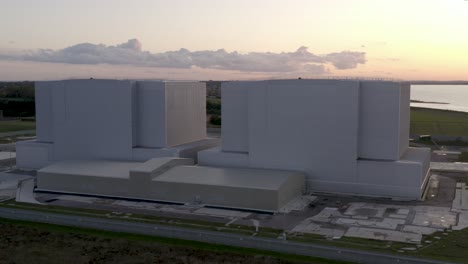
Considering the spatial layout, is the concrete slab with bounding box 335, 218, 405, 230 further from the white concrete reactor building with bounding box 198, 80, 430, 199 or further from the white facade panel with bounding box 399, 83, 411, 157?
the white facade panel with bounding box 399, 83, 411, 157

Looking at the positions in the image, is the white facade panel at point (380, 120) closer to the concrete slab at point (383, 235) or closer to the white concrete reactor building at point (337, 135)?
the white concrete reactor building at point (337, 135)

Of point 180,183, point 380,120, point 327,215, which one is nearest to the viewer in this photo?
point 327,215

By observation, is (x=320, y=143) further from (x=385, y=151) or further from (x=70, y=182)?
(x=70, y=182)

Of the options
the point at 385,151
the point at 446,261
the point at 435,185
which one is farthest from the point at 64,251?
the point at 435,185

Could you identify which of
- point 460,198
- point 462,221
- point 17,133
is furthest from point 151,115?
point 17,133

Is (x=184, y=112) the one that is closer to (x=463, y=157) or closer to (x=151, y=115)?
(x=151, y=115)

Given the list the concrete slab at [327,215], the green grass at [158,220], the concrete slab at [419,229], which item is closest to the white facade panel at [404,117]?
the concrete slab at [327,215]
